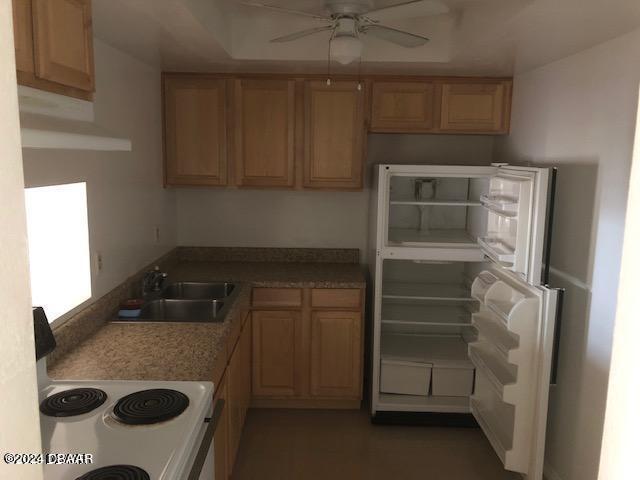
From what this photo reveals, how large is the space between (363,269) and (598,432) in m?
1.94

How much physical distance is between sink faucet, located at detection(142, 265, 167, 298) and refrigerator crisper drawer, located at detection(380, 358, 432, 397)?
153 centimetres

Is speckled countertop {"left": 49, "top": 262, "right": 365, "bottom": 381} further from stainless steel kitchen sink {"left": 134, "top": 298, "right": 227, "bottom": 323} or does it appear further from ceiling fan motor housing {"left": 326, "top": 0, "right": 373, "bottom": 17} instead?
ceiling fan motor housing {"left": 326, "top": 0, "right": 373, "bottom": 17}

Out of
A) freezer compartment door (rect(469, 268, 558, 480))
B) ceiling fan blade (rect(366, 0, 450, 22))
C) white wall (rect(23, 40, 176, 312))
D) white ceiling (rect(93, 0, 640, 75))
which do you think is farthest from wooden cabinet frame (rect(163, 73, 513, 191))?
ceiling fan blade (rect(366, 0, 450, 22))

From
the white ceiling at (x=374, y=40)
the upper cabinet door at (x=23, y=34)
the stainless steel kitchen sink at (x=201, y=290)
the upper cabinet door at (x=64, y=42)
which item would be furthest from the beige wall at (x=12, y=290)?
the stainless steel kitchen sink at (x=201, y=290)

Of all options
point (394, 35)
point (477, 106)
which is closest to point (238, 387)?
point (394, 35)

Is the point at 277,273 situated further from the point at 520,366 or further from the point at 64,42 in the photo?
the point at 64,42

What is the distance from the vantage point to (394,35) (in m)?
2.32

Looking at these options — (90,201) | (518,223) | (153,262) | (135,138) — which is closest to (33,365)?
(90,201)

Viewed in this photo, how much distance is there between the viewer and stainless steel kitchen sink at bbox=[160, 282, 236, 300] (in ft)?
11.2

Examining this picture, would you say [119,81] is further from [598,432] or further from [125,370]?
[598,432]

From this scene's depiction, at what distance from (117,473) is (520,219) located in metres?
2.06

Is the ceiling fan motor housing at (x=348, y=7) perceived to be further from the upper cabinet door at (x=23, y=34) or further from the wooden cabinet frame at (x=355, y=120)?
the wooden cabinet frame at (x=355, y=120)

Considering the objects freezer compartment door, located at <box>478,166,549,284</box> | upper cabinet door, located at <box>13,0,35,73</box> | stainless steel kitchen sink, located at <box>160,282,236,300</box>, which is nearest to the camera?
upper cabinet door, located at <box>13,0,35,73</box>

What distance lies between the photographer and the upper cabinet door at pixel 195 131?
11.8ft
